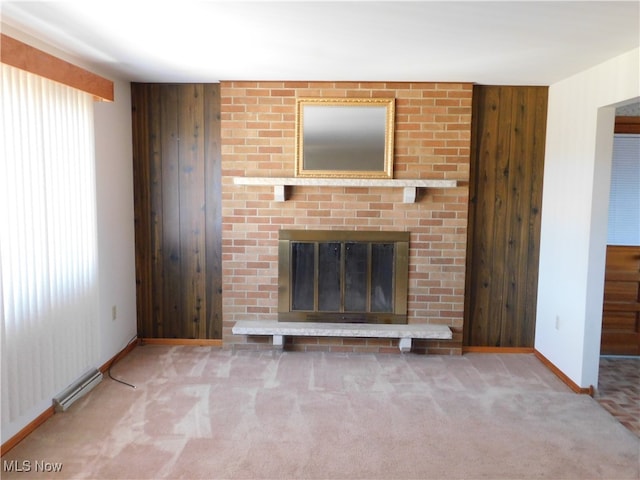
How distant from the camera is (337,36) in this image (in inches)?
91.7

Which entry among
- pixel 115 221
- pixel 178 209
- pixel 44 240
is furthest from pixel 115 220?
pixel 44 240

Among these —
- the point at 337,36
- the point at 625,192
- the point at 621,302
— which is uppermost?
the point at 337,36

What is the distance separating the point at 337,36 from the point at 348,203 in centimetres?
147

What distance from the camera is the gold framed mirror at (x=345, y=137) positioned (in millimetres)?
3463

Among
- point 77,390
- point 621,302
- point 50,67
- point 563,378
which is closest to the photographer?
point 50,67

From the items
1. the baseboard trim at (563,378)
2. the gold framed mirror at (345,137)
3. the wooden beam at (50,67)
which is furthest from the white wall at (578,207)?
the wooden beam at (50,67)

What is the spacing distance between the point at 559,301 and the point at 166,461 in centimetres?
283

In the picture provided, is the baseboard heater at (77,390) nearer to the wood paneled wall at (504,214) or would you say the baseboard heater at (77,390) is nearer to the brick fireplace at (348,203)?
the brick fireplace at (348,203)

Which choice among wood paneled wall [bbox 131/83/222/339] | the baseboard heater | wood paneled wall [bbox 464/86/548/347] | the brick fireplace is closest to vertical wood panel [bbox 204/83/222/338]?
wood paneled wall [bbox 131/83/222/339]

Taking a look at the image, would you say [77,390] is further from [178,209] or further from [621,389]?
[621,389]

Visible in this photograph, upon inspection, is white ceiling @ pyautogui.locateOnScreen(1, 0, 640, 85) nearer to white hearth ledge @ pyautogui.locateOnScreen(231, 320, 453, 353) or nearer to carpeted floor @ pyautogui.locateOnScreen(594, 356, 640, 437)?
white hearth ledge @ pyautogui.locateOnScreen(231, 320, 453, 353)

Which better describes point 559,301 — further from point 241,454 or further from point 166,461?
point 166,461

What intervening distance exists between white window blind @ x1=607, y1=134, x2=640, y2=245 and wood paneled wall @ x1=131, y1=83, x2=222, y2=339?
3241 mm

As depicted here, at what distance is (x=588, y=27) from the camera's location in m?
2.16
